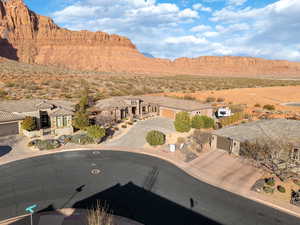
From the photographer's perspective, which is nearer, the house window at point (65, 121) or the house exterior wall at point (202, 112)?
the house window at point (65, 121)

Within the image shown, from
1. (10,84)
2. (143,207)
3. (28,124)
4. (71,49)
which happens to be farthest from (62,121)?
(71,49)

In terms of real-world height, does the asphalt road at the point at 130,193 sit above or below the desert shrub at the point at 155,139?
below

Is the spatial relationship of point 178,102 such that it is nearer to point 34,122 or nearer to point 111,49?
point 34,122

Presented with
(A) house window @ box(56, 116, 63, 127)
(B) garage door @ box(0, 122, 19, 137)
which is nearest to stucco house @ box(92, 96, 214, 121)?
(A) house window @ box(56, 116, 63, 127)

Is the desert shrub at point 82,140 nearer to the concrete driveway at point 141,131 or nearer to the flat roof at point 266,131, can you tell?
Answer: the concrete driveway at point 141,131

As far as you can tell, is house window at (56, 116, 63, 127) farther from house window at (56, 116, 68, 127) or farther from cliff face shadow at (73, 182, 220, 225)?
cliff face shadow at (73, 182, 220, 225)

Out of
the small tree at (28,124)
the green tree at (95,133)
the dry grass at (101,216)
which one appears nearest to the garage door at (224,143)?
the green tree at (95,133)

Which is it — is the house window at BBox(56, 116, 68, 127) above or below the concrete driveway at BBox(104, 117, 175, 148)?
above
